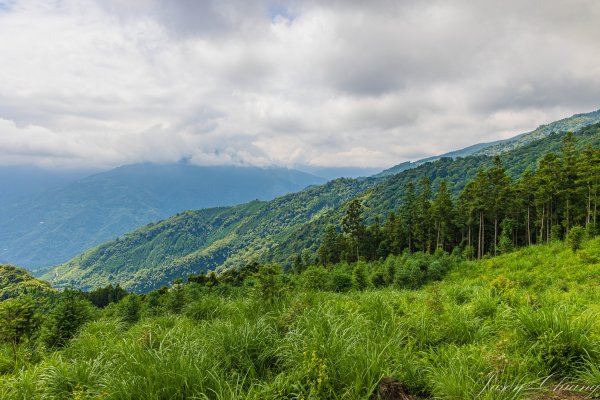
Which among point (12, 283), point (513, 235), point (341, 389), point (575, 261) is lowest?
point (12, 283)

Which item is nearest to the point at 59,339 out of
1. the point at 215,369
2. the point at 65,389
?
the point at 65,389

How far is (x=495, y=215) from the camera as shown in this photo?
4822 centimetres

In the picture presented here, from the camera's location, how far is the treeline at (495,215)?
127ft

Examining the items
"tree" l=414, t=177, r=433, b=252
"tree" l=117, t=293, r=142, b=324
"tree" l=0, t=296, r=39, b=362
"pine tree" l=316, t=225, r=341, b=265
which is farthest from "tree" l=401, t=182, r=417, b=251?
"tree" l=0, t=296, r=39, b=362

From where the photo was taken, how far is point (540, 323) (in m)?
4.92

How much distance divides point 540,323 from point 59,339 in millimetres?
13789

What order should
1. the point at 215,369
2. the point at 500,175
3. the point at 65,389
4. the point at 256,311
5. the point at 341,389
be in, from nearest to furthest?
1. the point at 341,389
2. the point at 215,369
3. the point at 65,389
4. the point at 256,311
5. the point at 500,175

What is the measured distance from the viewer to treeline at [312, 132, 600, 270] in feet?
127

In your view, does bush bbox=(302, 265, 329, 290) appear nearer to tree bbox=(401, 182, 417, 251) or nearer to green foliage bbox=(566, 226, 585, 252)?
green foliage bbox=(566, 226, 585, 252)

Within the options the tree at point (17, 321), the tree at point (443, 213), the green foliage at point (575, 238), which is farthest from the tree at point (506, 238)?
the tree at point (17, 321)

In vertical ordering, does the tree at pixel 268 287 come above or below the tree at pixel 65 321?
above

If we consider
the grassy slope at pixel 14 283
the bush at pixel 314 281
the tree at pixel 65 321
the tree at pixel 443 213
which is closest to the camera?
the tree at pixel 65 321

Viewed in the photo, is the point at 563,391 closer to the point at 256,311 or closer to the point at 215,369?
the point at 215,369

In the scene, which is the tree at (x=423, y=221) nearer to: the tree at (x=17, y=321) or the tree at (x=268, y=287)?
the tree at (x=268, y=287)
